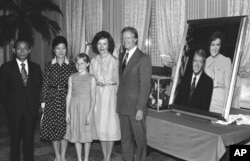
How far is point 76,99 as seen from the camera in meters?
3.49

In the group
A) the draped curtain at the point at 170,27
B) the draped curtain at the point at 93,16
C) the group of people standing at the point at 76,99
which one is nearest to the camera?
the group of people standing at the point at 76,99

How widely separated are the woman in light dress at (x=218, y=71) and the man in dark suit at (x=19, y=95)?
1979 millimetres

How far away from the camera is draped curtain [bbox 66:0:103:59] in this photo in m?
6.41

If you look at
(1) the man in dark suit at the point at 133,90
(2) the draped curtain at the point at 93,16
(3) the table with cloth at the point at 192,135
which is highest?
(2) the draped curtain at the point at 93,16

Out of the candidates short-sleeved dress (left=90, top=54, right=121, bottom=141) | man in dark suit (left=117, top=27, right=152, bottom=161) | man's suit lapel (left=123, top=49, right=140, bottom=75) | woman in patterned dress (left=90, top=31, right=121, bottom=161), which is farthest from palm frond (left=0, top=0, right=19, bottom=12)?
man's suit lapel (left=123, top=49, right=140, bottom=75)

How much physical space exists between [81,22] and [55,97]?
3.89 meters

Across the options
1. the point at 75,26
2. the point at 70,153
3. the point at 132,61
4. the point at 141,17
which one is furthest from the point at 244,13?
the point at 75,26

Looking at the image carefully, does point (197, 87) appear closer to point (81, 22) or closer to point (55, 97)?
point (55, 97)

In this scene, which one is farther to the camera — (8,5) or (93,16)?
(8,5)

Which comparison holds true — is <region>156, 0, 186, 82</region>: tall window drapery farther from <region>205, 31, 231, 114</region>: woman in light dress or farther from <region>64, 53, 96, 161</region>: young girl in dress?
<region>64, 53, 96, 161</region>: young girl in dress

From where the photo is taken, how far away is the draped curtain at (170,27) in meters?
4.36

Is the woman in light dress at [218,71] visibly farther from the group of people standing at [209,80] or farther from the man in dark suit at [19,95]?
the man in dark suit at [19,95]

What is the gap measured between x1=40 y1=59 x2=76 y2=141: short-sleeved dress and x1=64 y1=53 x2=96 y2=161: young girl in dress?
9 cm

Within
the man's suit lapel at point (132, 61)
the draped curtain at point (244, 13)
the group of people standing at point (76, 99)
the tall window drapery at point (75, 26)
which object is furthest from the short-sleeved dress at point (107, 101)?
the tall window drapery at point (75, 26)
